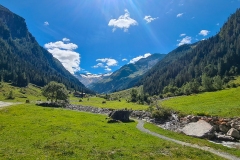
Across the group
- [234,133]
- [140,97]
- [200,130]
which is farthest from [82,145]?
[140,97]

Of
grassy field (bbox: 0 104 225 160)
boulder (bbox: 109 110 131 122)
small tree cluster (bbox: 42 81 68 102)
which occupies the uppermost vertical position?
small tree cluster (bbox: 42 81 68 102)

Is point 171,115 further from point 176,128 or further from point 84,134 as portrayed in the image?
point 84,134

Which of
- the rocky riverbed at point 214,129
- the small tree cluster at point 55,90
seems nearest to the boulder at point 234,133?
the rocky riverbed at point 214,129

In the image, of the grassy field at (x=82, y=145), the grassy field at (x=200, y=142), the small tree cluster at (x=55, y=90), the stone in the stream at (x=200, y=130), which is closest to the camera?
the grassy field at (x=82, y=145)

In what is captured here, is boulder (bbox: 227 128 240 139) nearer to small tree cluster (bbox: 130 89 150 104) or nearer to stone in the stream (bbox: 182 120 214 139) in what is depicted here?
stone in the stream (bbox: 182 120 214 139)

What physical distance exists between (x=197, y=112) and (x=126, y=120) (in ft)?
63.5

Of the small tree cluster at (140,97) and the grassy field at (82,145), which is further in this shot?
the small tree cluster at (140,97)

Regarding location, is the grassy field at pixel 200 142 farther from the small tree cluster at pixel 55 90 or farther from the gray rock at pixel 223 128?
the small tree cluster at pixel 55 90

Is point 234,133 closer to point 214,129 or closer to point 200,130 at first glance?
point 214,129

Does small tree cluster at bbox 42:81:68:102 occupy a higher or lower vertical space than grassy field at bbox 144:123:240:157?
higher

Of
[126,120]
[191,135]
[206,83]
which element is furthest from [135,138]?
[206,83]

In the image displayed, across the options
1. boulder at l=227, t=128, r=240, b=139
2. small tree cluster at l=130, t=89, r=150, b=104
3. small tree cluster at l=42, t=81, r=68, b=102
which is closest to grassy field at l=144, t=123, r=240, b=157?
boulder at l=227, t=128, r=240, b=139

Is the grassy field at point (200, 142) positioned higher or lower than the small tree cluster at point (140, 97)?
lower

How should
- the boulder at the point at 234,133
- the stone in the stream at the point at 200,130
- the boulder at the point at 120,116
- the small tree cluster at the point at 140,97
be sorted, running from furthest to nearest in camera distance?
the small tree cluster at the point at 140,97
the boulder at the point at 120,116
the boulder at the point at 234,133
the stone in the stream at the point at 200,130
